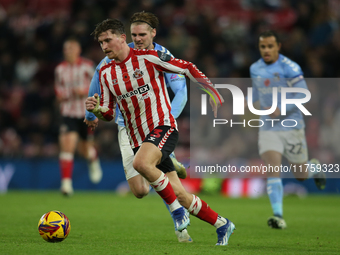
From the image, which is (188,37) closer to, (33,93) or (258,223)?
(33,93)

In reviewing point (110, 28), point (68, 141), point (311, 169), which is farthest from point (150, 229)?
point (68, 141)

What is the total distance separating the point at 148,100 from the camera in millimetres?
5344

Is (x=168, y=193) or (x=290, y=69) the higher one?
(x=290, y=69)

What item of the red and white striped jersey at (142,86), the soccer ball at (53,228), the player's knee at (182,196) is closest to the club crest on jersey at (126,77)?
the red and white striped jersey at (142,86)

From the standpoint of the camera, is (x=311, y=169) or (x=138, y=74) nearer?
(x=138, y=74)

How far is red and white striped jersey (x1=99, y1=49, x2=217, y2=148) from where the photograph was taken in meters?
5.26

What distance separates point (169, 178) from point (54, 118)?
9324mm

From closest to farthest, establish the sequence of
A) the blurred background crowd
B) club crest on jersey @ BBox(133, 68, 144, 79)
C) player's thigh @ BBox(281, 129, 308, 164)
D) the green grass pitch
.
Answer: the green grass pitch, club crest on jersey @ BBox(133, 68, 144, 79), player's thigh @ BBox(281, 129, 308, 164), the blurred background crowd

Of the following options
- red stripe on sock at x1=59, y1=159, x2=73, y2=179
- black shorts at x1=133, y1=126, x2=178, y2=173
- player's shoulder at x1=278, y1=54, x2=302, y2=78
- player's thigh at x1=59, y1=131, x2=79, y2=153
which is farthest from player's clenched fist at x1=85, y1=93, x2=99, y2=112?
player's thigh at x1=59, y1=131, x2=79, y2=153

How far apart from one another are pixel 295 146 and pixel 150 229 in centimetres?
241

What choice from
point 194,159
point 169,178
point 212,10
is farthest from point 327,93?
point 169,178

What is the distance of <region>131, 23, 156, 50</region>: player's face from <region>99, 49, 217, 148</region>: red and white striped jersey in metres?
0.74

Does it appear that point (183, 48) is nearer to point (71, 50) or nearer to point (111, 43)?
point (71, 50)

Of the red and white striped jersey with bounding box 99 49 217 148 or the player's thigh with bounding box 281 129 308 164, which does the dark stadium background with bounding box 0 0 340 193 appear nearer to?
the player's thigh with bounding box 281 129 308 164
